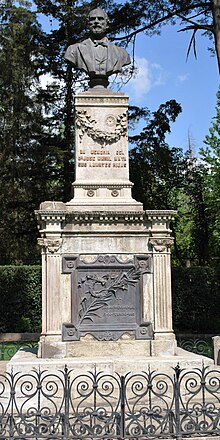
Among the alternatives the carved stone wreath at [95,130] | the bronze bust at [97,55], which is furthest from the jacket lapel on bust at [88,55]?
the carved stone wreath at [95,130]

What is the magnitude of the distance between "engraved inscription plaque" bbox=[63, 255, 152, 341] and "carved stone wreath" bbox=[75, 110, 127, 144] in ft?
7.05

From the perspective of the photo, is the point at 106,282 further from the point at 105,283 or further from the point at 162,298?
the point at 162,298

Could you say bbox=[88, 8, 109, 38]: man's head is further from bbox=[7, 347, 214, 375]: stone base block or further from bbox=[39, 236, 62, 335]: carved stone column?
bbox=[7, 347, 214, 375]: stone base block

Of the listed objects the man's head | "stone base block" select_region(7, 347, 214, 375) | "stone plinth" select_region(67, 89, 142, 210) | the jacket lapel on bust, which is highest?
the man's head

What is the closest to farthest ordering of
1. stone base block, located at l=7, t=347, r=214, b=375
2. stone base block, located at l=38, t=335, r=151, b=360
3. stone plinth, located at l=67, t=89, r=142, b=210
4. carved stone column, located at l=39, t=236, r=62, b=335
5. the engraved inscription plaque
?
stone base block, located at l=7, t=347, r=214, b=375
stone base block, located at l=38, t=335, r=151, b=360
carved stone column, located at l=39, t=236, r=62, b=335
the engraved inscription plaque
stone plinth, located at l=67, t=89, r=142, b=210

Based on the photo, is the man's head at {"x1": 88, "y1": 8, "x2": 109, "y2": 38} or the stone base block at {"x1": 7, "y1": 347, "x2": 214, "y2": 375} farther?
the man's head at {"x1": 88, "y1": 8, "x2": 109, "y2": 38}

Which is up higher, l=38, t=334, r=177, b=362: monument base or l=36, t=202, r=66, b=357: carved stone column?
l=36, t=202, r=66, b=357: carved stone column

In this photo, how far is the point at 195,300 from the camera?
70.5 ft

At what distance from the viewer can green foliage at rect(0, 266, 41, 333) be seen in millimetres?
21109

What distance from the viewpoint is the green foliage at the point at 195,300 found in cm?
2138

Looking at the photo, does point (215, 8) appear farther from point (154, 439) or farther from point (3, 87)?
point (154, 439)

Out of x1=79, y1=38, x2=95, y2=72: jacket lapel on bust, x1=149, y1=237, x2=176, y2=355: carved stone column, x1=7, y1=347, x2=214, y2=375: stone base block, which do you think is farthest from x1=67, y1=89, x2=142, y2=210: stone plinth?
x1=7, y1=347, x2=214, y2=375: stone base block

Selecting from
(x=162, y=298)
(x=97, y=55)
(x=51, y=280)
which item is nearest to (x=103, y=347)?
(x=162, y=298)

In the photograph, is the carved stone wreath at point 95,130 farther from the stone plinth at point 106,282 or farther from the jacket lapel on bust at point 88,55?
the stone plinth at point 106,282
